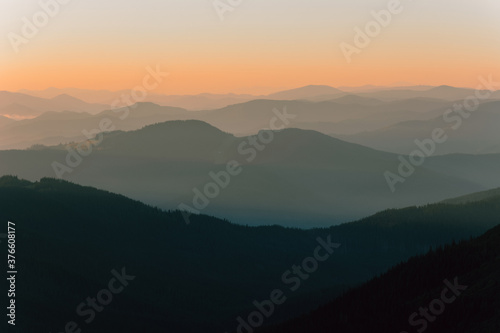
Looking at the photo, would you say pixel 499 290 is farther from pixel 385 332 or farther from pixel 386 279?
pixel 386 279

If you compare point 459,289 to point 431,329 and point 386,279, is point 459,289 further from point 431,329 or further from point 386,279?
point 386,279

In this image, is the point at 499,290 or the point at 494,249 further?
the point at 494,249

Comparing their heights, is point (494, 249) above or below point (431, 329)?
above

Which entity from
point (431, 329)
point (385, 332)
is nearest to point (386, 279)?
point (385, 332)

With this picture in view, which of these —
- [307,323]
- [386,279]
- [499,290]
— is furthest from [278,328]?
→ [499,290]

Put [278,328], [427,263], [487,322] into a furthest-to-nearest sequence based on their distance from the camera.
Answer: [278,328] < [427,263] < [487,322]

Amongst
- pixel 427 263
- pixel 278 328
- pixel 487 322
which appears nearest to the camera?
pixel 487 322
